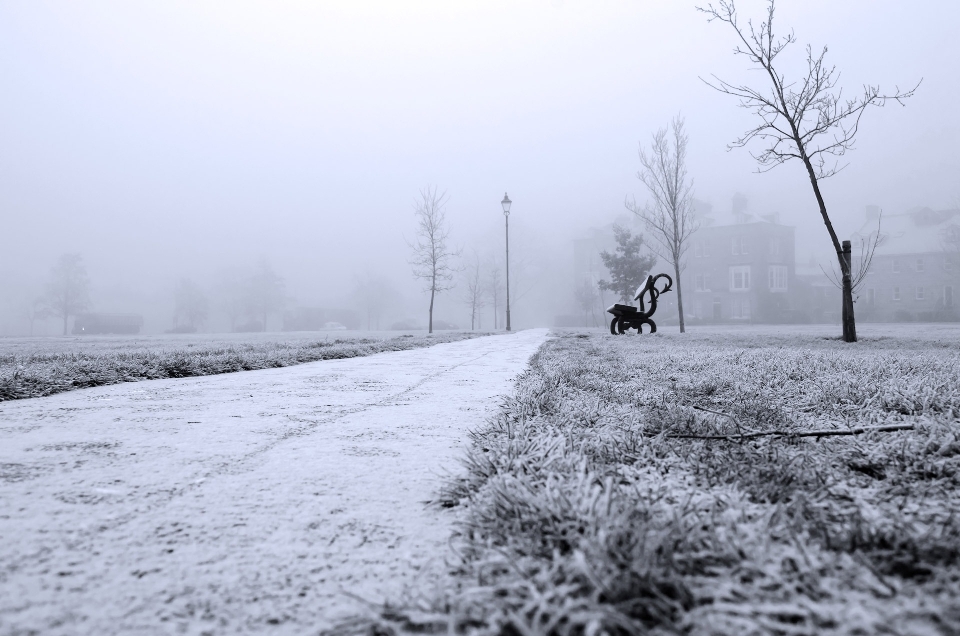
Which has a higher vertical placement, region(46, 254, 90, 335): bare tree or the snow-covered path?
region(46, 254, 90, 335): bare tree

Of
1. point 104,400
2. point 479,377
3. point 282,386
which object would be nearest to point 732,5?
point 479,377

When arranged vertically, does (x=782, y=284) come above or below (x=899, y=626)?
above

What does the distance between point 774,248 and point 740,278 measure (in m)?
5.47

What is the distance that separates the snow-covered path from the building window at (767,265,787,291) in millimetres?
57602

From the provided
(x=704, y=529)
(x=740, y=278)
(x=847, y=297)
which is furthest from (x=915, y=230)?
(x=704, y=529)

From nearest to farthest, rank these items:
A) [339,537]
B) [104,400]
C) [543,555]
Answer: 1. [543,555]
2. [339,537]
3. [104,400]

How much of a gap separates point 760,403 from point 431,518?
5.49 feet

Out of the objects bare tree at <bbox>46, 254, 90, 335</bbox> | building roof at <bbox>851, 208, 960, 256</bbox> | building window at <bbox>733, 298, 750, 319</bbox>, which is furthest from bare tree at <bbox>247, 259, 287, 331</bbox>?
building roof at <bbox>851, 208, 960, 256</bbox>

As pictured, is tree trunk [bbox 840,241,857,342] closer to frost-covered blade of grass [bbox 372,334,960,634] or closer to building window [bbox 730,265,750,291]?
frost-covered blade of grass [bbox 372,334,960,634]

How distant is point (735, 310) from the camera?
5094 cm

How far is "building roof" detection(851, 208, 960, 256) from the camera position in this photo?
159 feet

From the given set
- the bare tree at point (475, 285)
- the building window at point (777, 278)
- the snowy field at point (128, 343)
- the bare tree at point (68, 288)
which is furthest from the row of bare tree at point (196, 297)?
the building window at point (777, 278)

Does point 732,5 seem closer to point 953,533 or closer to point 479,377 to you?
point 479,377

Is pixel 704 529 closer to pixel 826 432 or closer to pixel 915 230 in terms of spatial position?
pixel 826 432
